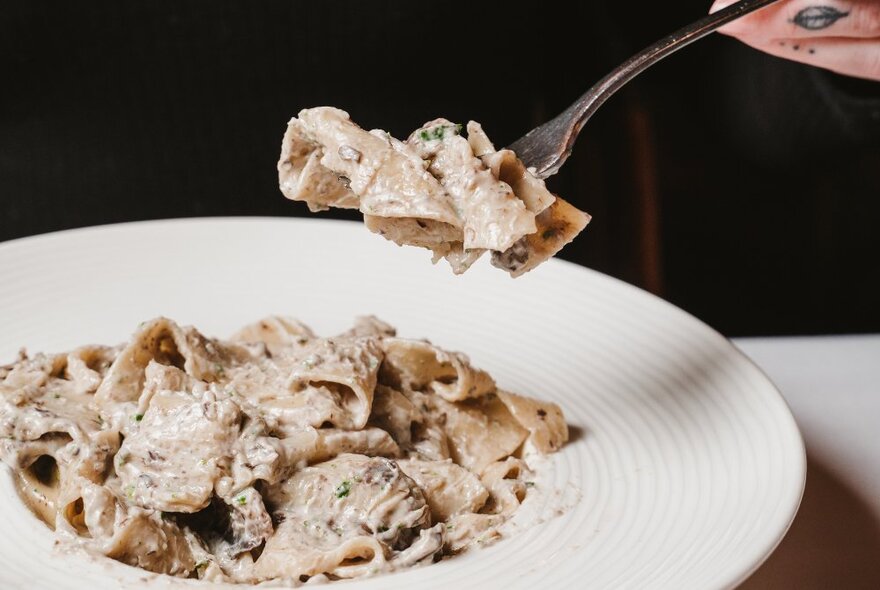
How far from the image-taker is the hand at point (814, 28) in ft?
8.00

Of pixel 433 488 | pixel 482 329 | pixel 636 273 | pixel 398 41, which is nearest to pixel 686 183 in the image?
pixel 636 273

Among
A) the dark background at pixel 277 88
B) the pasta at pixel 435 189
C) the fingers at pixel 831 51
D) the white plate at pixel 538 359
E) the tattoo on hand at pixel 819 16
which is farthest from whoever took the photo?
the dark background at pixel 277 88

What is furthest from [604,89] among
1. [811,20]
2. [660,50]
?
[811,20]

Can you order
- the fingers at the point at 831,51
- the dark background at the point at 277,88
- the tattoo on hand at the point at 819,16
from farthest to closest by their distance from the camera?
the dark background at the point at 277,88, the fingers at the point at 831,51, the tattoo on hand at the point at 819,16

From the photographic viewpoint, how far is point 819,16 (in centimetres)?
245

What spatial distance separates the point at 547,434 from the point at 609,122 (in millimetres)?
2893

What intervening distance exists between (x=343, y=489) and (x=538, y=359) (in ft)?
3.08

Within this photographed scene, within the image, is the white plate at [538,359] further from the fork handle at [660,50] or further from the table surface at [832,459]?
the fork handle at [660,50]

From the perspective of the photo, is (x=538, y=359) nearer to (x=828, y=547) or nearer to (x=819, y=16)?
(x=828, y=547)

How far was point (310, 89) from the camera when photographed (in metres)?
4.30

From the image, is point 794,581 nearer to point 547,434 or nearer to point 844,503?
point 844,503

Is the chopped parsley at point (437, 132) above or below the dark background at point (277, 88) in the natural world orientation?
above

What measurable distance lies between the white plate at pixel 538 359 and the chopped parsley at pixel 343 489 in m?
0.25

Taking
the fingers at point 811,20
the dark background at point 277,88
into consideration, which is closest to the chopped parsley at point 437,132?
the fingers at point 811,20
